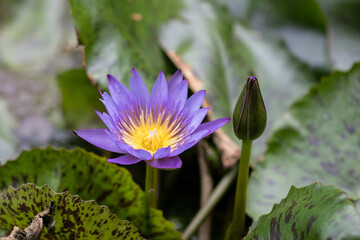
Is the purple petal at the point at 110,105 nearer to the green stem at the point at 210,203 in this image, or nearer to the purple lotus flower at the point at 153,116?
the purple lotus flower at the point at 153,116

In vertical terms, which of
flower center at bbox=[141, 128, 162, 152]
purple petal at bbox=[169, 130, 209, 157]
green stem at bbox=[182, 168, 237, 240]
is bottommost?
green stem at bbox=[182, 168, 237, 240]

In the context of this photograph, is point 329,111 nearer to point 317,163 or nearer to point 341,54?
point 317,163

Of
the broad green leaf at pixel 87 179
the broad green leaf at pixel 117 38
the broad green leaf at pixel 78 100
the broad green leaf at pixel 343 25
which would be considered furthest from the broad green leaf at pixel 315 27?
the broad green leaf at pixel 87 179

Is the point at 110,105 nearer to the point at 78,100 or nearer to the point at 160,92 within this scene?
the point at 160,92

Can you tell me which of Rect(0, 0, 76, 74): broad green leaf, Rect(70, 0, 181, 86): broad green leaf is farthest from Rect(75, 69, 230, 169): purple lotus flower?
Rect(0, 0, 76, 74): broad green leaf

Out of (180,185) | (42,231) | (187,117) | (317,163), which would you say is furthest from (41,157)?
(317,163)

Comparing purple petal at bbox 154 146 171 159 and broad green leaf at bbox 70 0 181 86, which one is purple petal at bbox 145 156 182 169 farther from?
broad green leaf at bbox 70 0 181 86

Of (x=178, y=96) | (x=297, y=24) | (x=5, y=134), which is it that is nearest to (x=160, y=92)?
(x=178, y=96)
